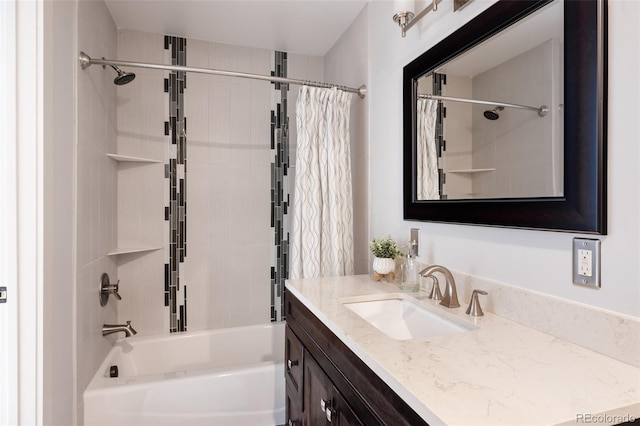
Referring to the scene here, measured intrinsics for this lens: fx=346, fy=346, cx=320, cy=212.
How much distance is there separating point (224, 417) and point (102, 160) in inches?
59.8

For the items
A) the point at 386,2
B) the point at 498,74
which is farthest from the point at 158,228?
the point at 498,74

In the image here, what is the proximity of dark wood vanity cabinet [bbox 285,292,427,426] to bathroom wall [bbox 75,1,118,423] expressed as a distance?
97 centimetres

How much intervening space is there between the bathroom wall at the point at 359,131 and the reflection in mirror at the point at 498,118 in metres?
0.53

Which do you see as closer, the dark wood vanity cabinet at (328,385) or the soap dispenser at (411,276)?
the dark wood vanity cabinet at (328,385)

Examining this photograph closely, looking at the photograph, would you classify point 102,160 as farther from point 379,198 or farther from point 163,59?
point 379,198

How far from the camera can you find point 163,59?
235 centimetres

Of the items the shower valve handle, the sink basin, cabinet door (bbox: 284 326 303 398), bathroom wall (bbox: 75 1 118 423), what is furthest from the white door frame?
the sink basin

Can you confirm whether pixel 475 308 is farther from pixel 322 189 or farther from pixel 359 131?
pixel 359 131

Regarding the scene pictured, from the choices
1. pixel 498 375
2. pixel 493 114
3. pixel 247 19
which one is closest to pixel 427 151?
pixel 493 114

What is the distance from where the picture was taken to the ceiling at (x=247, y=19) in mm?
1974

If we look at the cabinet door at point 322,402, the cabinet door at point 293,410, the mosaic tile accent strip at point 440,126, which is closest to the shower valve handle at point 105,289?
the cabinet door at point 293,410

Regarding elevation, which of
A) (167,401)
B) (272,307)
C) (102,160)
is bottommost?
(167,401)

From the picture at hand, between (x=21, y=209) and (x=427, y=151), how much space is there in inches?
60.9

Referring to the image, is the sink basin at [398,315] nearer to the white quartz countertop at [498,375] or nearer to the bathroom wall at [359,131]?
the white quartz countertop at [498,375]
